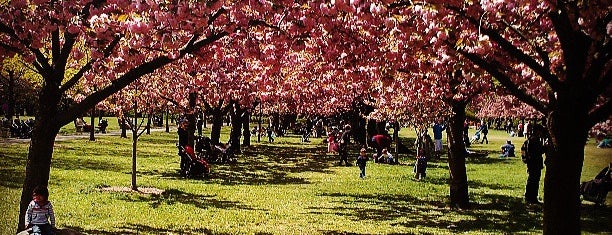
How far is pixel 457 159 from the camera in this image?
1545 centimetres

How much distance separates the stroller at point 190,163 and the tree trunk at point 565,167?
580 inches

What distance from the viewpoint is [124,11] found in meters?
8.63

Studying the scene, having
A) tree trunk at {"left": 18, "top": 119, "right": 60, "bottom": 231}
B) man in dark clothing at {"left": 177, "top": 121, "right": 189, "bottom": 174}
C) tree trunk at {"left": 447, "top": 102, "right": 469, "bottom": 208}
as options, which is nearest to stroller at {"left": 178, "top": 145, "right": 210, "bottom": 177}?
man in dark clothing at {"left": 177, "top": 121, "right": 189, "bottom": 174}

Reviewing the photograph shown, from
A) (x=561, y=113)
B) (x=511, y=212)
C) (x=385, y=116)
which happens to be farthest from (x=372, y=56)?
(x=385, y=116)

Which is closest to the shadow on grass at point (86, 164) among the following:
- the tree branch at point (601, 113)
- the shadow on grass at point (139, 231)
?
the shadow on grass at point (139, 231)

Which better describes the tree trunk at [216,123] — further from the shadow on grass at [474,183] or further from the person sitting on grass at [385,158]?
the shadow on grass at [474,183]

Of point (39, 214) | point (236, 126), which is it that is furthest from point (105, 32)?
point (236, 126)

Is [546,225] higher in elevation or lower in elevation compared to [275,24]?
lower

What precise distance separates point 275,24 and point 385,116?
20.0 m

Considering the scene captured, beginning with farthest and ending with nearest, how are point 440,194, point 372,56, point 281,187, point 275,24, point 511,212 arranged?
point 281,187, point 440,194, point 511,212, point 372,56, point 275,24

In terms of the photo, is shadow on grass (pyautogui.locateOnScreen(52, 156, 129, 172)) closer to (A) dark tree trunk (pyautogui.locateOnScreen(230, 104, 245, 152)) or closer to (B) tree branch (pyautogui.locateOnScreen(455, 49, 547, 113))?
(A) dark tree trunk (pyautogui.locateOnScreen(230, 104, 245, 152))

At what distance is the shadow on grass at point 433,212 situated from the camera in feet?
43.1

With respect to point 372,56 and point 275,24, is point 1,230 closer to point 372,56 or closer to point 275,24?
point 275,24

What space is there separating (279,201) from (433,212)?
13.8ft
